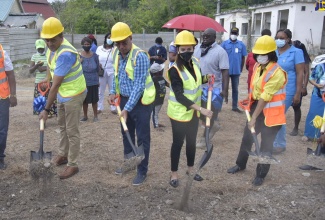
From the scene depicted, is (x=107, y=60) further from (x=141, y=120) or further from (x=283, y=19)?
(x=283, y=19)

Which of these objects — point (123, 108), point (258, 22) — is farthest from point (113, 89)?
point (258, 22)

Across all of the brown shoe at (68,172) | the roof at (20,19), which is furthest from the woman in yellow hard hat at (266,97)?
the roof at (20,19)

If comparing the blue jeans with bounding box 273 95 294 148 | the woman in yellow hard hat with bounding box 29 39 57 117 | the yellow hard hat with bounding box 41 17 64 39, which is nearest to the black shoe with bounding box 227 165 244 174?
the blue jeans with bounding box 273 95 294 148

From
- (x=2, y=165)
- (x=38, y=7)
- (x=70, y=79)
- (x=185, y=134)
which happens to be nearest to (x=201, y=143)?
(x=185, y=134)

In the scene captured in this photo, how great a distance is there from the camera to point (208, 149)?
378 cm

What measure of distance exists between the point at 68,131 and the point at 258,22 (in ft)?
91.5

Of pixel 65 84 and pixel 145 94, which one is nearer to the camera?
pixel 145 94

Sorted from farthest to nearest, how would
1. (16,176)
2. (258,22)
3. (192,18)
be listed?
(258,22)
(192,18)
(16,176)

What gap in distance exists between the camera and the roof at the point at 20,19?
2700 centimetres

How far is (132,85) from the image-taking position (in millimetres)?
3963

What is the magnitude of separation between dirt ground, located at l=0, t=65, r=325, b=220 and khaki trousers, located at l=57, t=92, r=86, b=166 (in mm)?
364

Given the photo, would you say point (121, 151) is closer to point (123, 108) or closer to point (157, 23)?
point (123, 108)

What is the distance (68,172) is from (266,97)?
8.71 feet

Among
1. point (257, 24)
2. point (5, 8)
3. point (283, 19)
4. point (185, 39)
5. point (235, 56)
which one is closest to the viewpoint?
point (185, 39)
